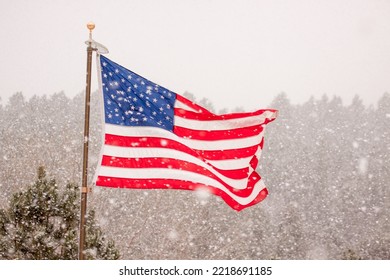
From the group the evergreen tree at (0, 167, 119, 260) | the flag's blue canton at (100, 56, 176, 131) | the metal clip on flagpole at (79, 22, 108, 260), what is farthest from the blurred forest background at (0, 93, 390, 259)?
the metal clip on flagpole at (79, 22, 108, 260)

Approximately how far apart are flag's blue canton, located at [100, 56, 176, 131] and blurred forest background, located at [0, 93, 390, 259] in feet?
56.6

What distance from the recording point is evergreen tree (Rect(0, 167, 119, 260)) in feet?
43.4

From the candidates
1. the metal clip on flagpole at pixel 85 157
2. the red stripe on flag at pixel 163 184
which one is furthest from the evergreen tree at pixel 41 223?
the metal clip on flagpole at pixel 85 157

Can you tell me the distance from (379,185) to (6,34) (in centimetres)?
A: 8972

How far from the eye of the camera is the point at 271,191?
46469 mm

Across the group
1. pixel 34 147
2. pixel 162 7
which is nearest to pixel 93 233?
pixel 34 147

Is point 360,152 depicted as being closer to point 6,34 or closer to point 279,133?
point 279,133

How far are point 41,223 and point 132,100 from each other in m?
7.66

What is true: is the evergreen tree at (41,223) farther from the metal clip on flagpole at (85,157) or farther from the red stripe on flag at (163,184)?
the metal clip on flagpole at (85,157)

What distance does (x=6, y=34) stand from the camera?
110250 millimetres

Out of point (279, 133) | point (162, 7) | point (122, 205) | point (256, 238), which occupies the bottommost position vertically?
point (256, 238)

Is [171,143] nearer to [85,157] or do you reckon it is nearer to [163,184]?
[163,184]

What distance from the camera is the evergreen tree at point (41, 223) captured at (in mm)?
13219

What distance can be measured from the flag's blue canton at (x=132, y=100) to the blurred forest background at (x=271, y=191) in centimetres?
1727
